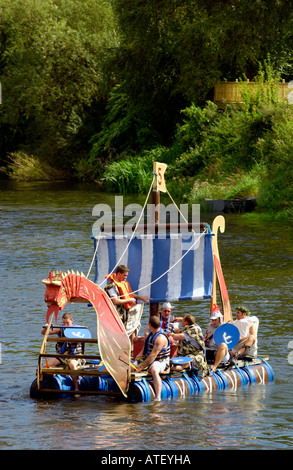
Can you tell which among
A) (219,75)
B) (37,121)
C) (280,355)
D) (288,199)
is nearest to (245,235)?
(288,199)

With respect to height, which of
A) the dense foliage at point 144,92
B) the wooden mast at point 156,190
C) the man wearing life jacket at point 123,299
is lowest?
the man wearing life jacket at point 123,299

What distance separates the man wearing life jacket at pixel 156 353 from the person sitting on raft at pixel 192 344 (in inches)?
23.3

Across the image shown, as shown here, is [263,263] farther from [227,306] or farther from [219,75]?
[219,75]

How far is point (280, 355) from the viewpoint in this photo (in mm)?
18469

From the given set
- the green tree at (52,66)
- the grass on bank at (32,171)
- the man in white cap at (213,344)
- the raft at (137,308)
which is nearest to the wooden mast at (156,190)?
the raft at (137,308)

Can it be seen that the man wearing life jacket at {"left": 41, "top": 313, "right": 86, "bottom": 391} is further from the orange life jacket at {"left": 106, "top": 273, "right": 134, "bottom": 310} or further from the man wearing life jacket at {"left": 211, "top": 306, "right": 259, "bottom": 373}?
the man wearing life jacket at {"left": 211, "top": 306, "right": 259, "bottom": 373}

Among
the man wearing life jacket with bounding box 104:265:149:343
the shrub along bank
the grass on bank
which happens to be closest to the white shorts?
the man wearing life jacket with bounding box 104:265:149:343

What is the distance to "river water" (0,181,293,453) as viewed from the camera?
13.5 m

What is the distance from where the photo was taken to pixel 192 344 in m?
15.8

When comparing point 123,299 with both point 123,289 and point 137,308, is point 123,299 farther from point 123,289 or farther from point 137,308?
point 137,308

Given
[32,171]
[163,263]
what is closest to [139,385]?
[163,263]

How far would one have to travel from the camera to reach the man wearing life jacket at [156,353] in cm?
1503

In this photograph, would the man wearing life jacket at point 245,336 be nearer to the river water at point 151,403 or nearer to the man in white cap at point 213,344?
the man in white cap at point 213,344
